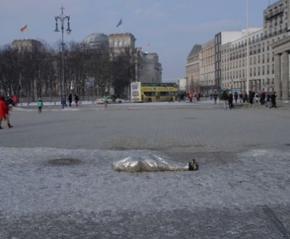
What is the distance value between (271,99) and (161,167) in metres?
40.9

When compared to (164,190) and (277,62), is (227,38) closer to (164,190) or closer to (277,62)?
(277,62)

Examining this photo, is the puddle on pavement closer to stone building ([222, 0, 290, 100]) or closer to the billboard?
stone building ([222, 0, 290, 100])

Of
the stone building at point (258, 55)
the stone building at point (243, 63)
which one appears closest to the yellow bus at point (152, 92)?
the stone building at point (258, 55)

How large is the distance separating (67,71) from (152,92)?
1741cm

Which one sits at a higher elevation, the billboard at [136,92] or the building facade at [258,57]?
the building facade at [258,57]

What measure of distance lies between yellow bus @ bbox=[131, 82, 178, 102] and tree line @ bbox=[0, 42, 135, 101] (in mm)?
8597

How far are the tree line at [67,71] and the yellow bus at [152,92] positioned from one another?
28.2 ft

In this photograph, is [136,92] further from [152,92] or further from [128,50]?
[128,50]

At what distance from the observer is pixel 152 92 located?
9325 cm

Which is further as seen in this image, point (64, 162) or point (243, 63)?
point (243, 63)

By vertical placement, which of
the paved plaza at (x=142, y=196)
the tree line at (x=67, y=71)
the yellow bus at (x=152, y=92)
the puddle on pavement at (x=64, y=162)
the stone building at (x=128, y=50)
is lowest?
the paved plaza at (x=142, y=196)

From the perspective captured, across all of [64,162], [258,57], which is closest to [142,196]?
[64,162]

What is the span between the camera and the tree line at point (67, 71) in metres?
89.2

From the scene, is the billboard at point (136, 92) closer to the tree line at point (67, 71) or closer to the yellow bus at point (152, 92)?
the yellow bus at point (152, 92)
